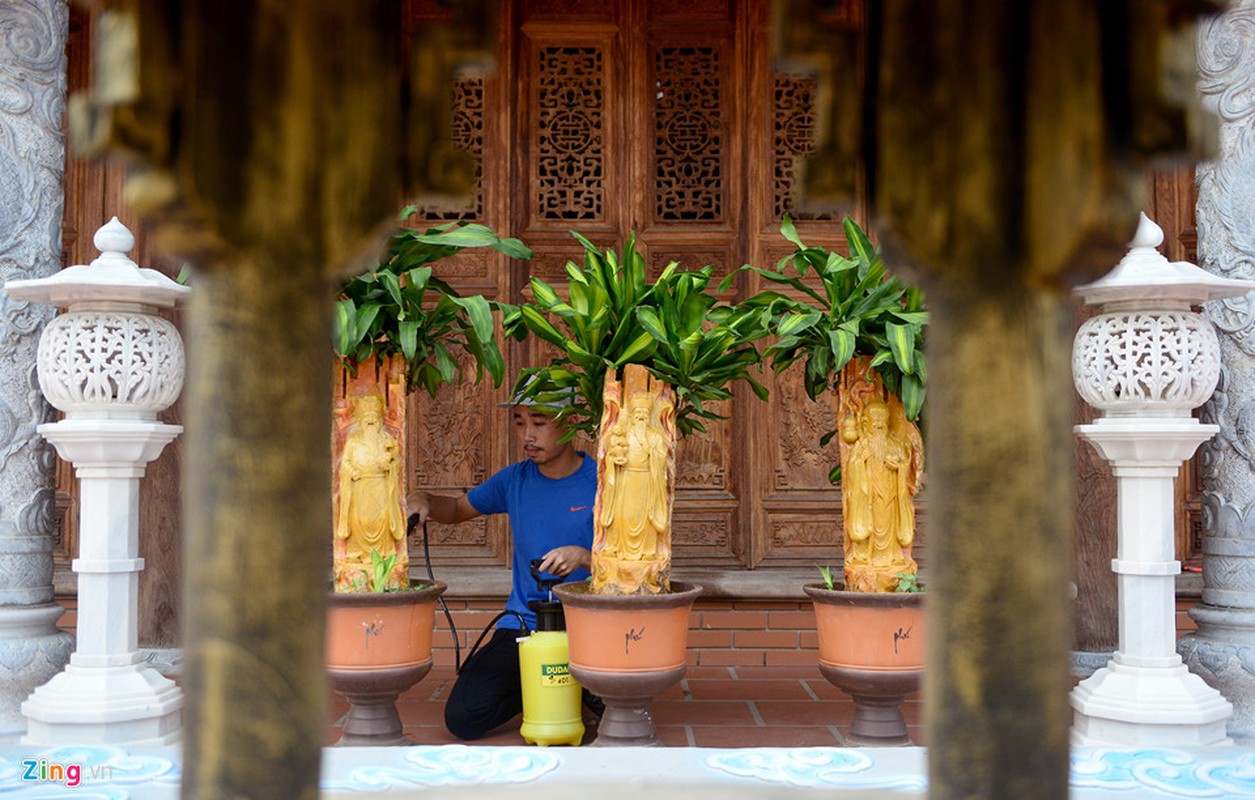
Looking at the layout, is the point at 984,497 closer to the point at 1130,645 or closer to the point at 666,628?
the point at 666,628

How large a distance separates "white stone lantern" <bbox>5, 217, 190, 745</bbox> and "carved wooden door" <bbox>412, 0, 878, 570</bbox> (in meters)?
1.53

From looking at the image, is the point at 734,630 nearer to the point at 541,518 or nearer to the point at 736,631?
the point at 736,631

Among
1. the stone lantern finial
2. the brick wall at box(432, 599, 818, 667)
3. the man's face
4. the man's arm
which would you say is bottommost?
the brick wall at box(432, 599, 818, 667)

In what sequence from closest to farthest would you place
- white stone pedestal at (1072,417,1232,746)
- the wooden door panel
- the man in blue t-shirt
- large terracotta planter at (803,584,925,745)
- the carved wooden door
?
white stone pedestal at (1072,417,1232,746) < large terracotta planter at (803,584,925,745) < the man in blue t-shirt < the carved wooden door < the wooden door panel

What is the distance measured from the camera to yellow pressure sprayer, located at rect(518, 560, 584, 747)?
10.7 ft

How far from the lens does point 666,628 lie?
10.1 feet

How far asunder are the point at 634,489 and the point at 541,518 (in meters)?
0.71

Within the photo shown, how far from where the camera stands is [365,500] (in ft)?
10.5

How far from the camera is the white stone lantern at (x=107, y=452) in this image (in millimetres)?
3061

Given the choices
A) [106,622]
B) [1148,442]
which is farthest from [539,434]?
[1148,442]

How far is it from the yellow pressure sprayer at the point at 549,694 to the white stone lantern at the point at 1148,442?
1.50 metres

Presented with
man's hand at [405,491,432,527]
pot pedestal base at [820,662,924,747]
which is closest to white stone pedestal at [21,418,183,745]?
man's hand at [405,491,432,527]

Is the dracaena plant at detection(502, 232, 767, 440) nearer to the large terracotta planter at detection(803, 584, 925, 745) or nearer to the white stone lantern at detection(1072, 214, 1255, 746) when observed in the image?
the large terracotta planter at detection(803, 584, 925, 745)

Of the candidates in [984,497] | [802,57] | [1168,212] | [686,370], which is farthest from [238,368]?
[1168,212]
